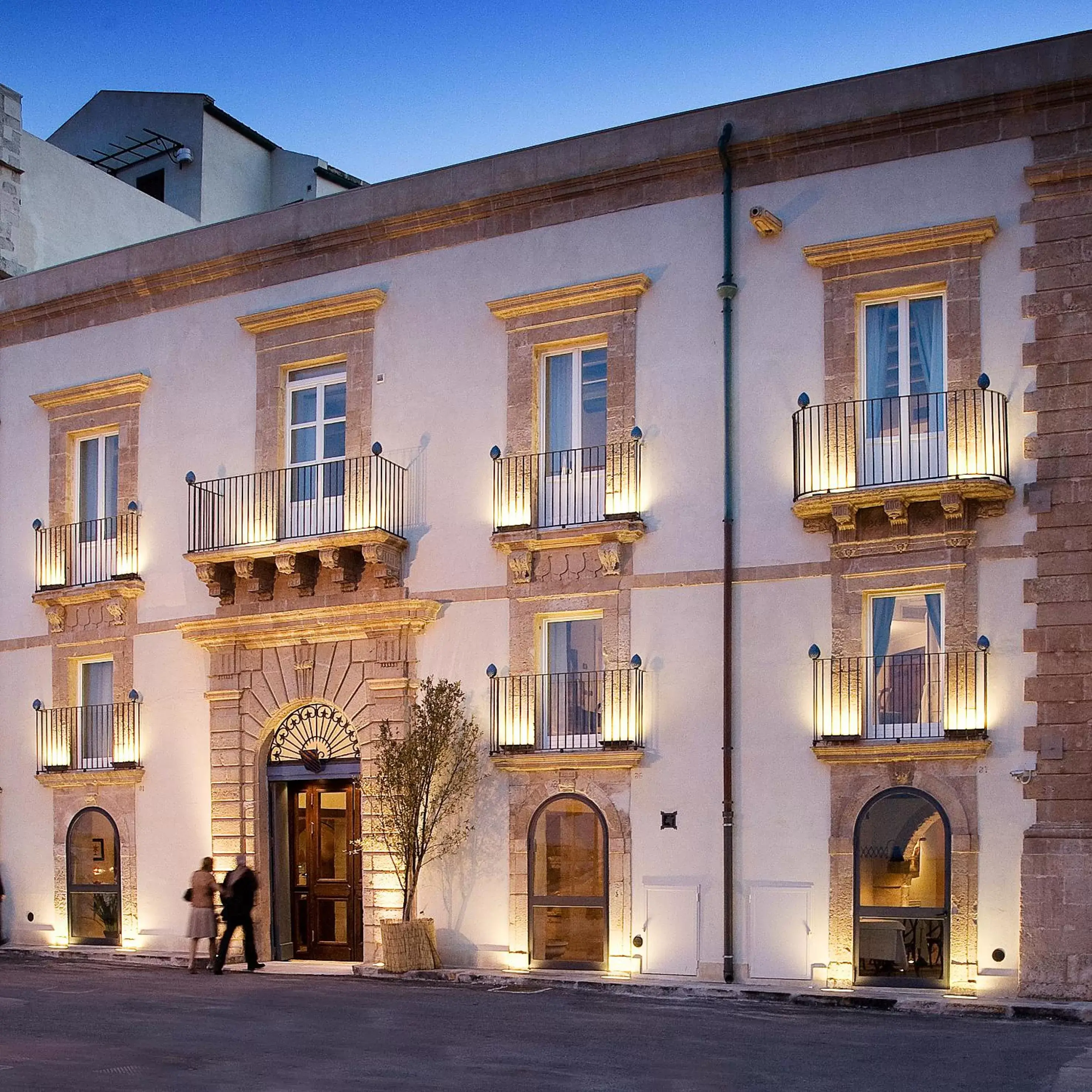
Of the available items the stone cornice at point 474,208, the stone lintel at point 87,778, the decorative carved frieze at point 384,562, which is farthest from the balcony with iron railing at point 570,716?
the stone lintel at point 87,778

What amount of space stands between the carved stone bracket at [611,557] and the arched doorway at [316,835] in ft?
13.4

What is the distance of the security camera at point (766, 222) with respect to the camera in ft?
59.1

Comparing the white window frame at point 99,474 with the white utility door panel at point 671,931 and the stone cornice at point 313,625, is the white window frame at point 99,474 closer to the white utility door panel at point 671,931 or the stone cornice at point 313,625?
the stone cornice at point 313,625

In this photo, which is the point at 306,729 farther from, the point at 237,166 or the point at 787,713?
the point at 237,166

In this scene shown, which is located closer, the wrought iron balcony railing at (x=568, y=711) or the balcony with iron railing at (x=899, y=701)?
the balcony with iron railing at (x=899, y=701)

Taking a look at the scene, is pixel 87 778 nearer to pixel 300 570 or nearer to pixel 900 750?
pixel 300 570

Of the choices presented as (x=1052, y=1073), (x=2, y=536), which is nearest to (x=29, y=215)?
(x=2, y=536)

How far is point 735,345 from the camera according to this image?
18453 mm

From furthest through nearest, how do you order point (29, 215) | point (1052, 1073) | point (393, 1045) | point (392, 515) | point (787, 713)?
point (29, 215), point (392, 515), point (787, 713), point (393, 1045), point (1052, 1073)

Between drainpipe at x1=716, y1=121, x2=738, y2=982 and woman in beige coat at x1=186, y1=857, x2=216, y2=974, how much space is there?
6269 millimetres

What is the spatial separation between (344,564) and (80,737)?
17.6ft

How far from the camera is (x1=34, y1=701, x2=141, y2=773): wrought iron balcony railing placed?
22.4 meters

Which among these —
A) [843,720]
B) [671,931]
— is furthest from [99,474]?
[843,720]

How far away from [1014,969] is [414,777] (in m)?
6.76
